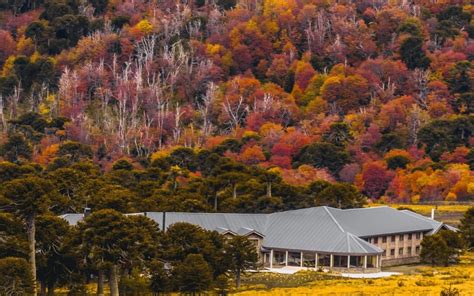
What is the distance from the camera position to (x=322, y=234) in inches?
3629

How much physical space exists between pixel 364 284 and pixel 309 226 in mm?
17359

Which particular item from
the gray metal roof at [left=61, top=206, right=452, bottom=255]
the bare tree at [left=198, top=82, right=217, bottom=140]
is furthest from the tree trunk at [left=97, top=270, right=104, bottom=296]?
the bare tree at [left=198, top=82, right=217, bottom=140]

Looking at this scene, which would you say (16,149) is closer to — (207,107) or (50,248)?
(207,107)

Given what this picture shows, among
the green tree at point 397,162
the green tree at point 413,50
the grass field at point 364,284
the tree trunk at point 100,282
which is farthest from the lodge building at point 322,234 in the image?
the green tree at point 413,50

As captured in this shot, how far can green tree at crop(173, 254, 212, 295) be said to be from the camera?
6638cm

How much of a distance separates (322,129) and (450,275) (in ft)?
285

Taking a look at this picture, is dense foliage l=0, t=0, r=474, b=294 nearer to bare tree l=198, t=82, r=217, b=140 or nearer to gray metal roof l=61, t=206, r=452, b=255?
bare tree l=198, t=82, r=217, b=140

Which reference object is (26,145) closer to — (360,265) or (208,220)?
(208,220)

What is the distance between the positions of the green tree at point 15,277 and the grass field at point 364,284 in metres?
20.0

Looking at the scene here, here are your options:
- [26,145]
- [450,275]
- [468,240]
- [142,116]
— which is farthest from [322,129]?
[450,275]

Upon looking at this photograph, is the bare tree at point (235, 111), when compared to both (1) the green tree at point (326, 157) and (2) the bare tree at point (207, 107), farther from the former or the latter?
(1) the green tree at point (326, 157)

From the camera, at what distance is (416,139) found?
164m

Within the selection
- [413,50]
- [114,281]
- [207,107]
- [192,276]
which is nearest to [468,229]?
[192,276]

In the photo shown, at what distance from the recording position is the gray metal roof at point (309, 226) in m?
89.2
